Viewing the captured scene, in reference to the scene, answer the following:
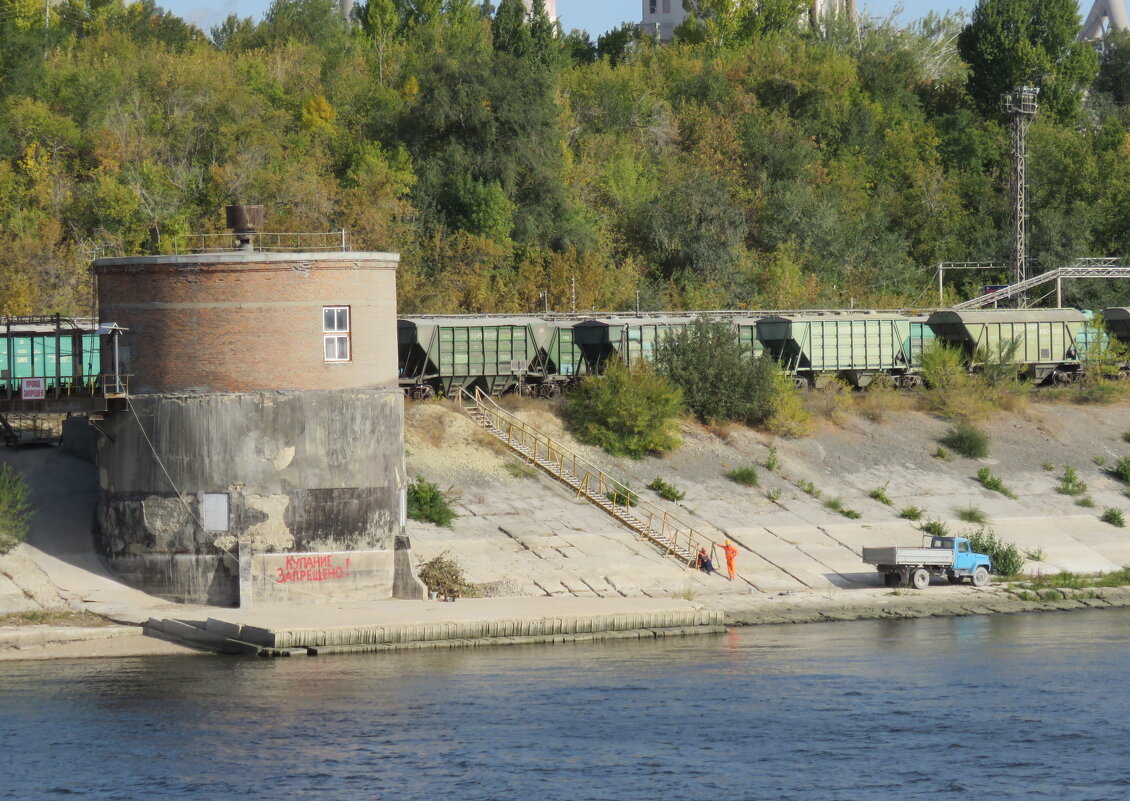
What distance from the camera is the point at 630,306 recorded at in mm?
80875

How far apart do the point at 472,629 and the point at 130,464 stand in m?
10.2

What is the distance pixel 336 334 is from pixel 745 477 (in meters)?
17.4

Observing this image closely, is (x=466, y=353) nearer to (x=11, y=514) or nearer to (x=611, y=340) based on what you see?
(x=611, y=340)

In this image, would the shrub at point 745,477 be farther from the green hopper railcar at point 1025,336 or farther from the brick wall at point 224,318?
the green hopper railcar at point 1025,336

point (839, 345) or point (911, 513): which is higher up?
point (839, 345)

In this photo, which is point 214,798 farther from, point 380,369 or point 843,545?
point 843,545

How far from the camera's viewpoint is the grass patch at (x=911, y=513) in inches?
2158

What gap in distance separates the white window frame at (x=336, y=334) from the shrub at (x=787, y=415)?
824 inches

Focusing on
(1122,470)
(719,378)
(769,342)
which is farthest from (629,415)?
(1122,470)

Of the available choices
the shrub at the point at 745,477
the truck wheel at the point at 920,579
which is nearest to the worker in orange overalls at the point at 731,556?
the truck wheel at the point at 920,579

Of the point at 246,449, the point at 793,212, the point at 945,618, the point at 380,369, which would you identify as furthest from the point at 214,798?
the point at 793,212

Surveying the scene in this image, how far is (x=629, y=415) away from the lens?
56719mm

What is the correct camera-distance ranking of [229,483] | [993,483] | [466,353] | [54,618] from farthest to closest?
[466,353]
[993,483]
[229,483]
[54,618]

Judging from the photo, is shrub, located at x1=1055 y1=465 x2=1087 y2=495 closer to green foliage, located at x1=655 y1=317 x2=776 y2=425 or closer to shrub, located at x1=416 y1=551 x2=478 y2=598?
green foliage, located at x1=655 y1=317 x2=776 y2=425
